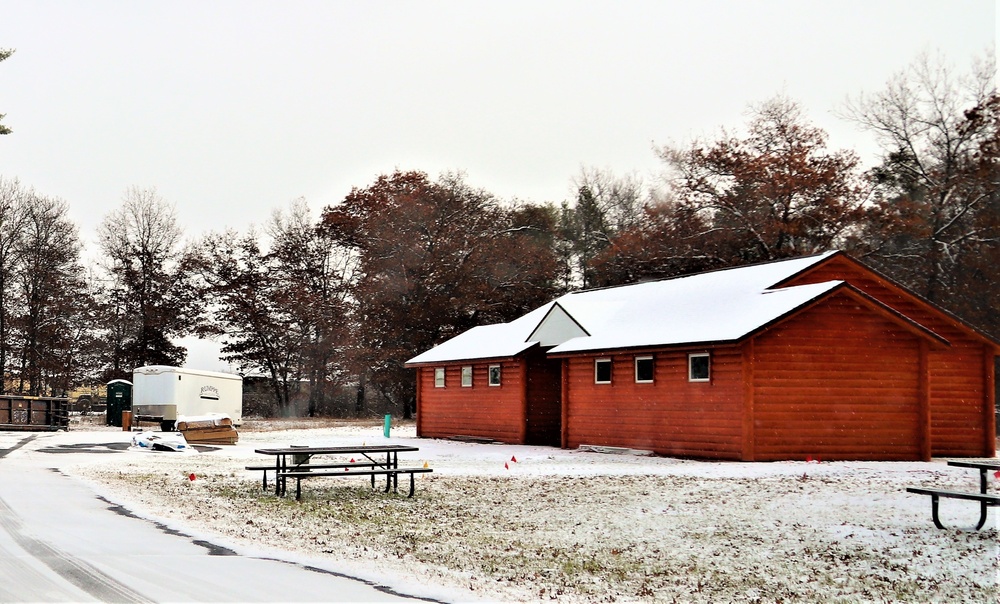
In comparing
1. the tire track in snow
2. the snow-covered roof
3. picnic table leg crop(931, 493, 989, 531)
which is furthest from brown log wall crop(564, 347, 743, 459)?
the tire track in snow

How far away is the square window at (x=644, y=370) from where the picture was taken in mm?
25828

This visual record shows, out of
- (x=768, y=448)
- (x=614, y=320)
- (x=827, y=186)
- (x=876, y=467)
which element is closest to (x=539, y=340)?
(x=614, y=320)

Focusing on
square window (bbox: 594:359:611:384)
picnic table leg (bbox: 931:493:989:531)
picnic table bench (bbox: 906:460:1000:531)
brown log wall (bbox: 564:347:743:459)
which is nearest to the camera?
picnic table bench (bbox: 906:460:1000:531)

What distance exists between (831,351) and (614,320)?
7.26 meters

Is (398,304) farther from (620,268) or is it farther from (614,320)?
(614,320)

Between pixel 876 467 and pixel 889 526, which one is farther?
pixel 876 467

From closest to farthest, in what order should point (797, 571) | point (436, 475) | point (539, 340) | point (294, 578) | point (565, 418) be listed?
point (294, 578) < point (797, 571) < point (436, 475) < point (565, 418) < point (539, 340)

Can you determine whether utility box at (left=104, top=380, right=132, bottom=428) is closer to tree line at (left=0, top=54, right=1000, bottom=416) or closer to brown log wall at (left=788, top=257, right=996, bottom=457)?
tree line at (left=0, top=54, right=1000, bottom=416)

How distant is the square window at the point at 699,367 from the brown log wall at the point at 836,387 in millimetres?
1335

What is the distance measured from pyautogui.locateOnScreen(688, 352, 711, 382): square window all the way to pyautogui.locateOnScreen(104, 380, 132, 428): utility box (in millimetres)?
30927

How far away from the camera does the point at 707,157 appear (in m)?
55.7

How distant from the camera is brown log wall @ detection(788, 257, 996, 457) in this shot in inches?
1008

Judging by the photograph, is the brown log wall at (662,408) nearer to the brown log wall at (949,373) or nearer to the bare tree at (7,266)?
the brown log wall at (949,373)

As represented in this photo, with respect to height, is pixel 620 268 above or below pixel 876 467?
above
